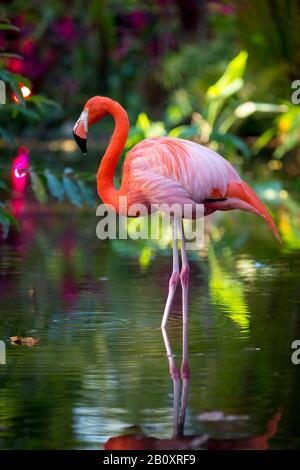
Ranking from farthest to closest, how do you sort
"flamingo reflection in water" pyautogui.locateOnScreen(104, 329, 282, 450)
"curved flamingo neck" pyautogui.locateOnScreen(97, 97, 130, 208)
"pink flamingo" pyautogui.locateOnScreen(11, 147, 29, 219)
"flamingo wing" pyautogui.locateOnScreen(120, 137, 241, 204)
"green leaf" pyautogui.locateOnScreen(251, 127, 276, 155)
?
"green leaf" pyautogui.locateOnScreen(251, 127, 276, 155) → "pink flamingo" pyautogui.locateOnScreen(11, 147, 29, 219) → "curved flamingo neck" pyautogui.locateOnScreen(97, 97, 130, 208) → "flamingo wing" pyautogui.locateOnScreen(120, 137, 241, 204) → "flamingo reflection in water" pyautogui.locateOnScreen(104, 329, 282, 450)

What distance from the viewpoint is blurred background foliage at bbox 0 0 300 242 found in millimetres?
17422

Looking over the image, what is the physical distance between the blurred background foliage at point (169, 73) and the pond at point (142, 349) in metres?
3.98

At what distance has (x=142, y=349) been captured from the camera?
671cm

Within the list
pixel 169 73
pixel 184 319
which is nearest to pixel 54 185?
pixel 184 319

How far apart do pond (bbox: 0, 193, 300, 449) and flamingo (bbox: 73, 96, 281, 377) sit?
1.39 feet

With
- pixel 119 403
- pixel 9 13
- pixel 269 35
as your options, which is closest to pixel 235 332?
pixel 119 403

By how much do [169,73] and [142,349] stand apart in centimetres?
1798

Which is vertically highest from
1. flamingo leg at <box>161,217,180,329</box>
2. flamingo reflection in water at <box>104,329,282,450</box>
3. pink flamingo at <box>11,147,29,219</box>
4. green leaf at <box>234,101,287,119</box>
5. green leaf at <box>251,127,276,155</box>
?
green leaf at <box>234,101,287,119</box>

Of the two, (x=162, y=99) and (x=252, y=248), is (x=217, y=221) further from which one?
(x=162, y=99)

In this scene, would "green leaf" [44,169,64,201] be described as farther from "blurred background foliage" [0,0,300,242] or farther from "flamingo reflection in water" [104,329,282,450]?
"blurred background foliage" [0,0,300,242]

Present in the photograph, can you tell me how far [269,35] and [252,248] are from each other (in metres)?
8.08

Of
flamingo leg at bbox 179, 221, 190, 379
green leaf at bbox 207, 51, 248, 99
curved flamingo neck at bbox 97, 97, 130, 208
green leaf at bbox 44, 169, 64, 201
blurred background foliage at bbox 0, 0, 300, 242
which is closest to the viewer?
flamingo leg at bbox 179, 221, 190, 379

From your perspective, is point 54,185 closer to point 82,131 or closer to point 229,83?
point 82,131

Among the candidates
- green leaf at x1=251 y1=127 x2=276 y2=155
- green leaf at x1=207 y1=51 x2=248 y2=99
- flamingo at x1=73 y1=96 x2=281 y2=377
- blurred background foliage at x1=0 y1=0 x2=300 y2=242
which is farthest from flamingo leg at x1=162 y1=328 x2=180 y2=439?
green leaf at x1=251 y1=127 x2=276 y2=155
